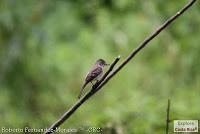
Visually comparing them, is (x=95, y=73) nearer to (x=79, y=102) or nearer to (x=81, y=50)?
(x=79, y=102)

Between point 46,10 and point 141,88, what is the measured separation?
1.28 metres

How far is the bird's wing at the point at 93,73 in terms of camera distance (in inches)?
86.8

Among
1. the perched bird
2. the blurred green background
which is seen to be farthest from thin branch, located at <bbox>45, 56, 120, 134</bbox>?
the blurred green background

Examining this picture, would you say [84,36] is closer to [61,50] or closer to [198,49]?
[61,50]

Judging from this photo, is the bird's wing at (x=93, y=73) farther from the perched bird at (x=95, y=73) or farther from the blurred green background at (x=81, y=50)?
the blurred green background at (x=81, y=50)

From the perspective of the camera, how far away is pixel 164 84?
6.82m

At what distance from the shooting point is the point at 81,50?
7.38m

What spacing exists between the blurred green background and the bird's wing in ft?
10.2

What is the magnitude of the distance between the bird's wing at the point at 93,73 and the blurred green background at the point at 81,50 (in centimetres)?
310

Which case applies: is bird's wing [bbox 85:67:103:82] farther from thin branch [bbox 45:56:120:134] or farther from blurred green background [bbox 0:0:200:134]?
blurred green background [bbox 0:0:200:134]

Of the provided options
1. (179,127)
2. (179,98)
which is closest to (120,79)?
(179,98)

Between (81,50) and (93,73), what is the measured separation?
16.9 ft

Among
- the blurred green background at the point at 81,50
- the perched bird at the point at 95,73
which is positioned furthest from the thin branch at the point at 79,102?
the blurred green background at the point at 81,50

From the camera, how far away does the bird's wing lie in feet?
7.23
